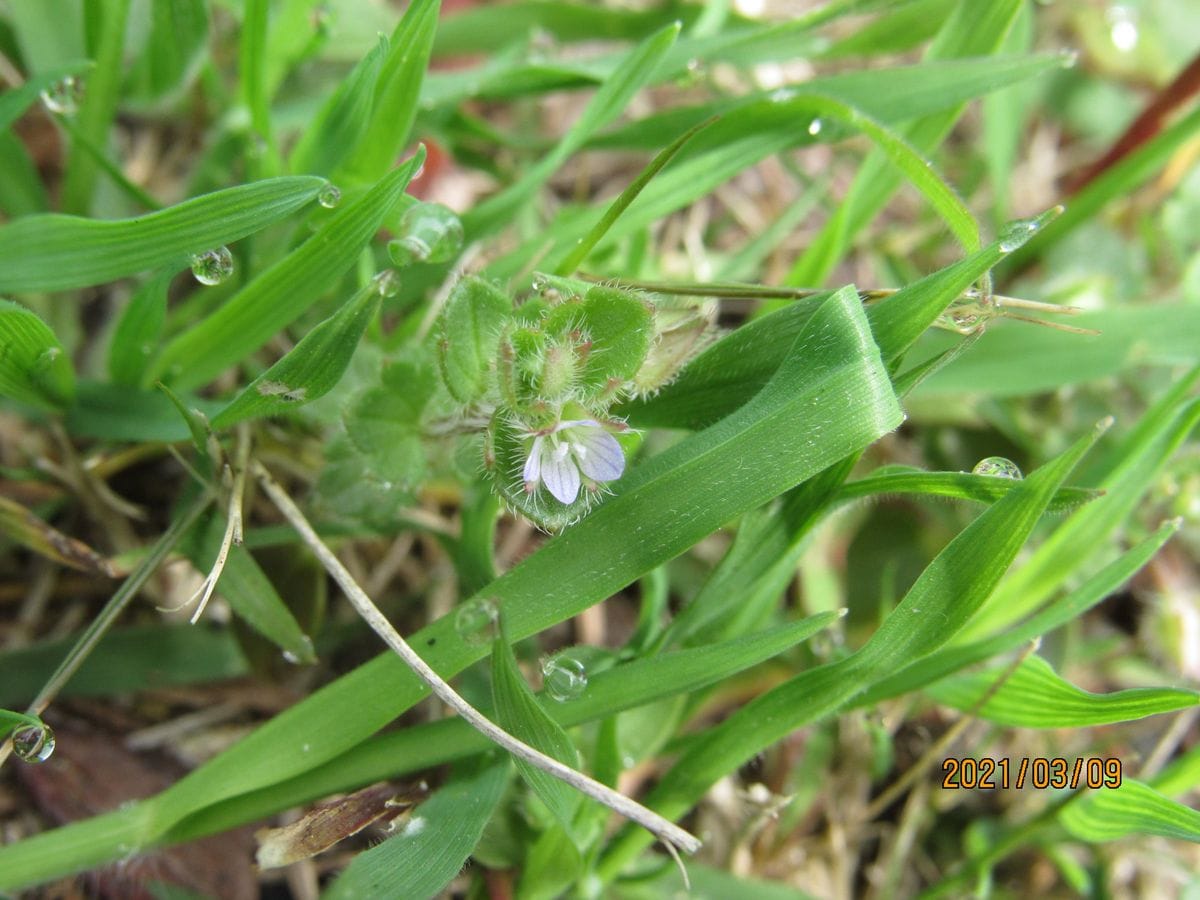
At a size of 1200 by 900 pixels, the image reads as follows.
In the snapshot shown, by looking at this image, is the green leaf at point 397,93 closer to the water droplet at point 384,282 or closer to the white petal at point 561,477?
the water droplet at point 384,282

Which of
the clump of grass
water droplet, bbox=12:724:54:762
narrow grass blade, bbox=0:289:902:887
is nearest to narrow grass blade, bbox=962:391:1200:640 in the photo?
the clump of grass

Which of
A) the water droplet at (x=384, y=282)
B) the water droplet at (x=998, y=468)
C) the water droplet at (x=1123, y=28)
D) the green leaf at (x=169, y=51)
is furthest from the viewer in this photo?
the water droplet at (x=1123, y=28)

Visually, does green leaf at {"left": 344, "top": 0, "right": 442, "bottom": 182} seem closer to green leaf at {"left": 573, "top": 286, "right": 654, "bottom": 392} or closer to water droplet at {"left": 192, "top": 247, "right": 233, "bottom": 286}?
water droplet at {"left": 192, "top": 247, "right": 233, "bottom": 286}

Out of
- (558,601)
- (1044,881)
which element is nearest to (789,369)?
(558,601)

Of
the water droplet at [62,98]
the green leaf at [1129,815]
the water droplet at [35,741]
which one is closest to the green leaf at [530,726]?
the water droplet at [35,741]

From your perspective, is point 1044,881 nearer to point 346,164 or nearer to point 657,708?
point 657,708
